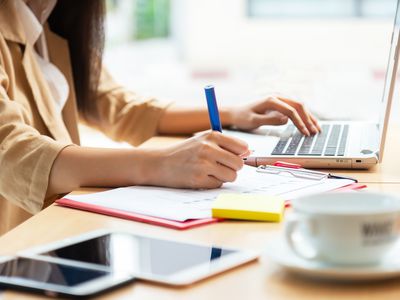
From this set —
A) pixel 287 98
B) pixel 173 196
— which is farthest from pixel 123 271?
pixel 287 98

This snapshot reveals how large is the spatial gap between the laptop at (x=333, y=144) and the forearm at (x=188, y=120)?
0.12 m

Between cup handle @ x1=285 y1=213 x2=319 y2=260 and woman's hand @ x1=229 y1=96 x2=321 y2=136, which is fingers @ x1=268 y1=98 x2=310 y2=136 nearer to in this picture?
woman's hand @ x1=229 y1=96 x2=321 y2=136

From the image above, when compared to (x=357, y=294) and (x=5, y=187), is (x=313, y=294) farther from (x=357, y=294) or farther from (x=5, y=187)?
(x=5, y=187)

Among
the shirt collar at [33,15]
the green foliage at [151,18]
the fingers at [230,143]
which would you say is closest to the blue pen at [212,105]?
the fingers at [230,143]

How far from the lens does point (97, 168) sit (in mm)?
1075

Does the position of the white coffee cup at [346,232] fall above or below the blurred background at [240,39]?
above

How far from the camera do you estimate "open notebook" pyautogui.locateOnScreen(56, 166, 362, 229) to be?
2.91 ft

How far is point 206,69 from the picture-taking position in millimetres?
4215

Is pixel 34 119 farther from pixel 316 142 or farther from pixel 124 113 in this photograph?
pixel 316 142

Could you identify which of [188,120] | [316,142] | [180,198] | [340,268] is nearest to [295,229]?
[340,268]

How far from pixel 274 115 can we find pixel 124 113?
38cm

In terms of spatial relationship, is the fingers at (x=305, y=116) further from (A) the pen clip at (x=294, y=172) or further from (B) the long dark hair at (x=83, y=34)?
(B) the long dark hair at (x=83, y=34)

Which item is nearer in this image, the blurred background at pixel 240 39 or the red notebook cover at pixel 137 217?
the red notebook cover at pixel 137 217

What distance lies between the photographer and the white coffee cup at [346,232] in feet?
2.12
